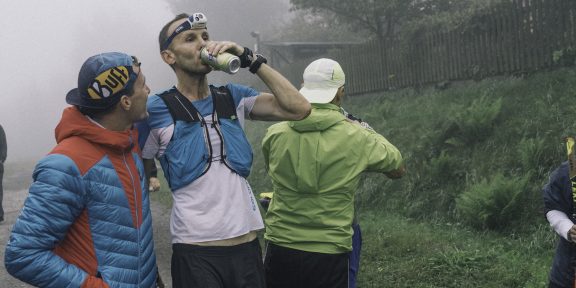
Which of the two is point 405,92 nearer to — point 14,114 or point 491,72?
point 491,72

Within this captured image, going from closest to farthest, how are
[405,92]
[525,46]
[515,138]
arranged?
[515,138] → [525,46] → [405,92]

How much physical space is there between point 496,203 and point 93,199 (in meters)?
5.36

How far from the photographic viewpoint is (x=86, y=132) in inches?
93.7

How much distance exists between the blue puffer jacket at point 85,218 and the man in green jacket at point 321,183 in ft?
3.25

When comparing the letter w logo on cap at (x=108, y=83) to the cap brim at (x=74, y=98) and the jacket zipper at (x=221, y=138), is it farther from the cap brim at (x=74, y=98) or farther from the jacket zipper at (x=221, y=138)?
the jacket zipper at (x=221, y=138)

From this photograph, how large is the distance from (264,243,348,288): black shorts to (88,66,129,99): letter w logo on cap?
1480mm

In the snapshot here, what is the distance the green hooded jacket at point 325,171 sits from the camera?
10.6 ft

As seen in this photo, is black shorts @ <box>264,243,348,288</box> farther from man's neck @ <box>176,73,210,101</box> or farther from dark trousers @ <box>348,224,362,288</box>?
man's neck @ <box>176,73,210,101</box>

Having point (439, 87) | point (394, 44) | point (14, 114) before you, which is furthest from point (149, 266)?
point (14, 114)

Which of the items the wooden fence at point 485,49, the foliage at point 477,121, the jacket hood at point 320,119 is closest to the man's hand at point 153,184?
the jacket hood at point 320,119

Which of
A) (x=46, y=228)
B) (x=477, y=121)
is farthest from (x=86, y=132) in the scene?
(x=477, y=121)

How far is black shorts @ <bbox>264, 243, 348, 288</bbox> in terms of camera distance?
3260 mm

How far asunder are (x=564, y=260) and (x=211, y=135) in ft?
7.44

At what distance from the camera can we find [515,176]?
6.94 m
